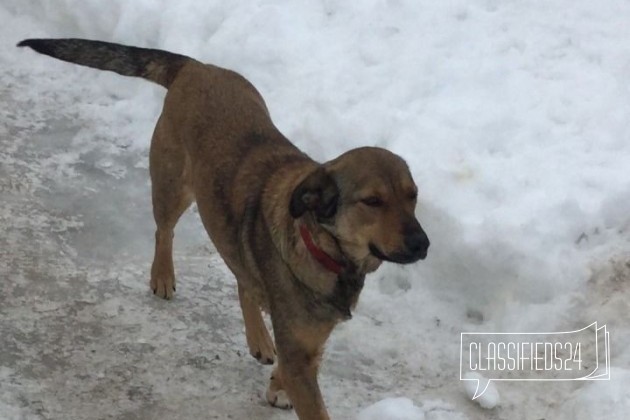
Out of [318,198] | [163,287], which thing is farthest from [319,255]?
[163,287]

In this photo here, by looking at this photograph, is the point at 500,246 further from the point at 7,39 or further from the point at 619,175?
the point at 7,39

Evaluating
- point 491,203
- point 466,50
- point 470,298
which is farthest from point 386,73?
point 470,298

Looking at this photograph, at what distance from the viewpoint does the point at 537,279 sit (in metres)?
5.39

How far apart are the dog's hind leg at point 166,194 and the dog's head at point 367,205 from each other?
4.23 ft

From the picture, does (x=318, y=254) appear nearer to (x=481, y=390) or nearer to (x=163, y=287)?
(x=481, y=390)

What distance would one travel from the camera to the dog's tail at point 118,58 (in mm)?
5301

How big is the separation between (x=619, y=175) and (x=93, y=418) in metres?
3.20

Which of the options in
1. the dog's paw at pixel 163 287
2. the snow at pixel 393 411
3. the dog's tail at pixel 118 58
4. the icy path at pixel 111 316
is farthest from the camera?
the dog's paw at pixel 163 287

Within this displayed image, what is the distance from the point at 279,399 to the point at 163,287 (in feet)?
3.53

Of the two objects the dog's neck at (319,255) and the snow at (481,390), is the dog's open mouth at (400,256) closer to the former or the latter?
the dog's neck at (319,255)

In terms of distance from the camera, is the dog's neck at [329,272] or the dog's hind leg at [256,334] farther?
the dog's hind leg at [256,334]

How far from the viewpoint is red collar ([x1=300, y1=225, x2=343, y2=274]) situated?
13.5ft

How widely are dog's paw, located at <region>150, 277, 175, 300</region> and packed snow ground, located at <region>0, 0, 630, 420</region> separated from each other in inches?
2.2
